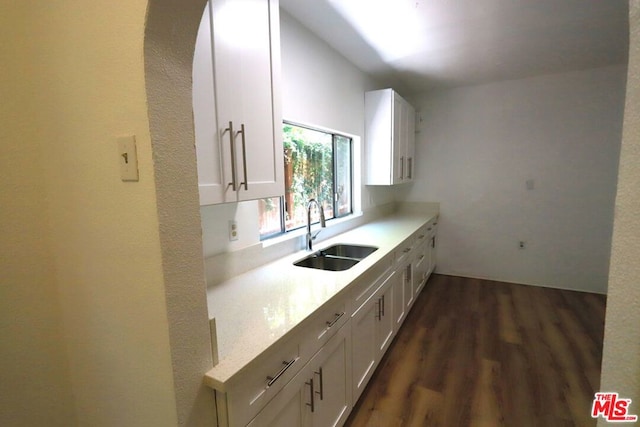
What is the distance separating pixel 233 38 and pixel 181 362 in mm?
1164

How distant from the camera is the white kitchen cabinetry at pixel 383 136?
328cm

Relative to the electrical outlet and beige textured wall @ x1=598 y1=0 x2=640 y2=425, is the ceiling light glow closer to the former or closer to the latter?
the electrical outlet

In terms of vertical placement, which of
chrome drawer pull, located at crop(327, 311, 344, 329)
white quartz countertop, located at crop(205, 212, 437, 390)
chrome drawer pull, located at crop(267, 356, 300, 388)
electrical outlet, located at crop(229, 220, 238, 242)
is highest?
electrical outlet, located at crop(229, 220, 238, 242)

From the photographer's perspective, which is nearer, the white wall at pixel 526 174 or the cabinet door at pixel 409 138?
the white wall at pixel 526 174

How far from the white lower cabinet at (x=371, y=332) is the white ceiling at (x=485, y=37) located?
1.84 metres

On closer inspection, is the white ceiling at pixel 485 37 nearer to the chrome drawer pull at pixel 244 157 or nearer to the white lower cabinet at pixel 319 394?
the chrome drawer pull at pixel 244 157

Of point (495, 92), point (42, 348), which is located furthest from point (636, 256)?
point (495, 92)

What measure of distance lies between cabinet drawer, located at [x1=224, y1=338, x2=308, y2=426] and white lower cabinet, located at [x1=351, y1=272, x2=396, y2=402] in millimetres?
609

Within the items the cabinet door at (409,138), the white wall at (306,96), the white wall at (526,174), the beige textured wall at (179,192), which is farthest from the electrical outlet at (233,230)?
the white wall at (526,174)

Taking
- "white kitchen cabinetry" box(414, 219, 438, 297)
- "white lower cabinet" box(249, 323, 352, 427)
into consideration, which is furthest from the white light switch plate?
"white kitchen cabinetry" box(414, 219, 438, 297)

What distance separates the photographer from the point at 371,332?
199 cm

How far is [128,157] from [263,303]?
804mm

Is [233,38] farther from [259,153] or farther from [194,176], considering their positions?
[194,176]

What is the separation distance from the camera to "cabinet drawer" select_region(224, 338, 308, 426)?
932mm
